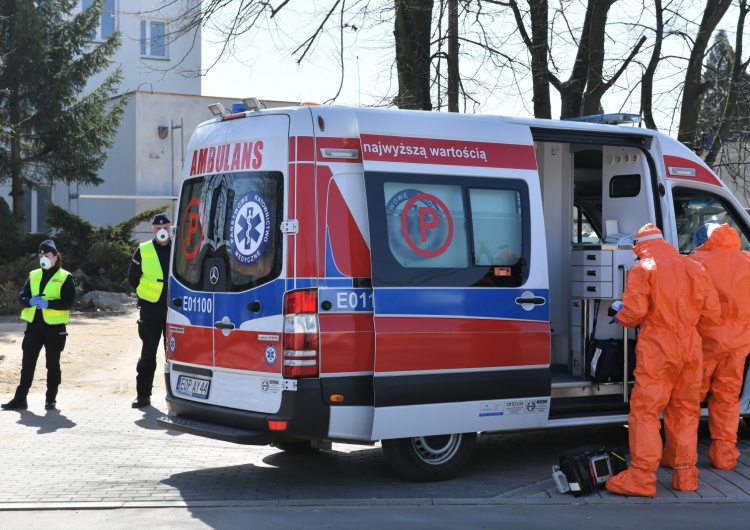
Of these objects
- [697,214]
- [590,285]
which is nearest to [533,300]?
[590,285]

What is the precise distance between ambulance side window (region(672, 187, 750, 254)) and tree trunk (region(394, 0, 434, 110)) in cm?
672

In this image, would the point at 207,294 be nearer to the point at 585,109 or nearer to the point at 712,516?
the point at 712,516

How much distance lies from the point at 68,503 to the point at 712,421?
4.71m

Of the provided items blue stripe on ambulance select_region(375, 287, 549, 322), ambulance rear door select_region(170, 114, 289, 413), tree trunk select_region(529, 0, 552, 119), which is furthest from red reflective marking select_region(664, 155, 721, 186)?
tree trunk select_region(529, 0, 552, 119)

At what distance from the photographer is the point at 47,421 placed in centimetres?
1045

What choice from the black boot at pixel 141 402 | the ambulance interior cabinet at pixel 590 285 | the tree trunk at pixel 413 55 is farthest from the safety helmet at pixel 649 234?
the tree trunk at pixel 413 55

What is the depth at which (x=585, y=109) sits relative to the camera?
52.9 ft

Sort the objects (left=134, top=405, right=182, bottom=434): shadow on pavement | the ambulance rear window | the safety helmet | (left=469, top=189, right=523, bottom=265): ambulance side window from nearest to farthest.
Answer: the ambulance rear window < the safety helmet < (left=469, top=189, right=523, bottom=265): ambulance side window < (left=134, top=405, right=182, bottom=434): shadow on pavement

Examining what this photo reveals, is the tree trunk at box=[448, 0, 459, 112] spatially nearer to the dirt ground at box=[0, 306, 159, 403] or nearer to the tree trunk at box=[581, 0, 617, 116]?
the tree trunk at box=[581, 0, 617, 116]

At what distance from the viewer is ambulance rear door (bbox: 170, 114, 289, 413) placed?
7.26m

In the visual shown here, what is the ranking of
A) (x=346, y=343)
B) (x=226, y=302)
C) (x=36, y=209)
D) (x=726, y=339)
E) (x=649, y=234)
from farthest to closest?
1. (x=36, y=209)
2. (x=726, y=339)
3. (x=649, y=234)
4. (x=226, y=302)
5. (x=346, y=343)

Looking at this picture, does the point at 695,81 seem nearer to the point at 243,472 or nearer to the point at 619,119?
the point at 619,119

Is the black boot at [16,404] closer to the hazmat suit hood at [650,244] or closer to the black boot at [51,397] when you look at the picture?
the black boot at [51,397]

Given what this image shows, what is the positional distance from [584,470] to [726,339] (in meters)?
1.59
